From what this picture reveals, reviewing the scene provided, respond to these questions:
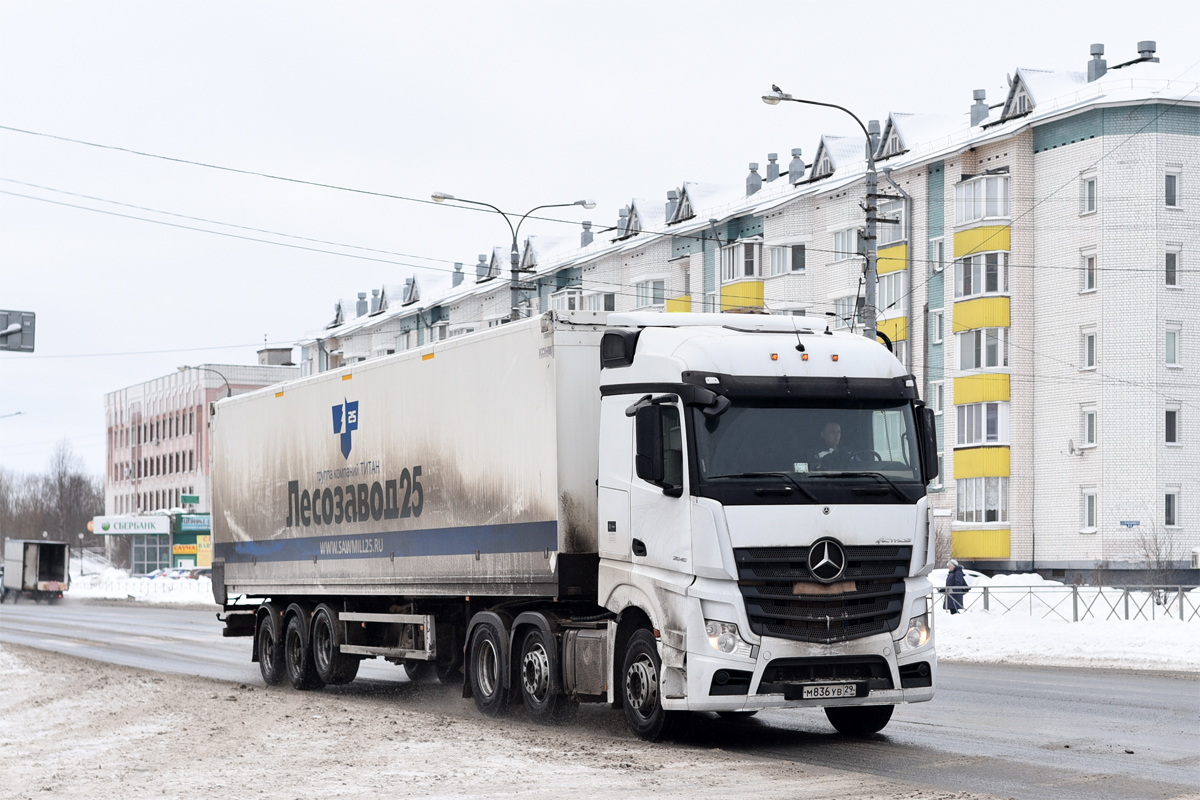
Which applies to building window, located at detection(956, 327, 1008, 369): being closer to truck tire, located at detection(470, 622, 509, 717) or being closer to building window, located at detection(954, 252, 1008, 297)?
building window, located at detection(954, 252, 1008, 297)

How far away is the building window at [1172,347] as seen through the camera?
4616 cm

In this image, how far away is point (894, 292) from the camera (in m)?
53.3

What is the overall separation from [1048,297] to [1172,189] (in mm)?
4801

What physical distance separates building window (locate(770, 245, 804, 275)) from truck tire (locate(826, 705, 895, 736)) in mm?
45308

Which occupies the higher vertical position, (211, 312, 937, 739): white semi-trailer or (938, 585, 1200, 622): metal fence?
(211, 312, 937, 739): white semi-trailer

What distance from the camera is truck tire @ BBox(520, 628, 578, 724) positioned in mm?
13875

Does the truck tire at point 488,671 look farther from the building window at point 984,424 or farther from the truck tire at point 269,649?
the building window at point 984,424

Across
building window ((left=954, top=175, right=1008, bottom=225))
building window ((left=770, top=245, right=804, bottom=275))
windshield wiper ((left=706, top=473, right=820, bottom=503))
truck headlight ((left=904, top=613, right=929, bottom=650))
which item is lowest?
truck headlight ((left=904, top=613, right=929, bottom=650))

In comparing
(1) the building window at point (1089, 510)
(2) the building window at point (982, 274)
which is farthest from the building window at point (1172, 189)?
(1) the building window at point (1089, 510)

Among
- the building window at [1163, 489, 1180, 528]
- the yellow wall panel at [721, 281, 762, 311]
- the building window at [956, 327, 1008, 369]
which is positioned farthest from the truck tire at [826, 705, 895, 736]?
the yellow wall panel at [721, 281, 762, 311]

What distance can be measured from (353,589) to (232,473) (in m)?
4.53

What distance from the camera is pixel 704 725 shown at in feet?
45.6

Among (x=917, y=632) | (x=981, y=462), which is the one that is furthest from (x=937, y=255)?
(x=917, y=632)

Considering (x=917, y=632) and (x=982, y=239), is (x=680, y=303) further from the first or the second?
(x=917, y=632)
